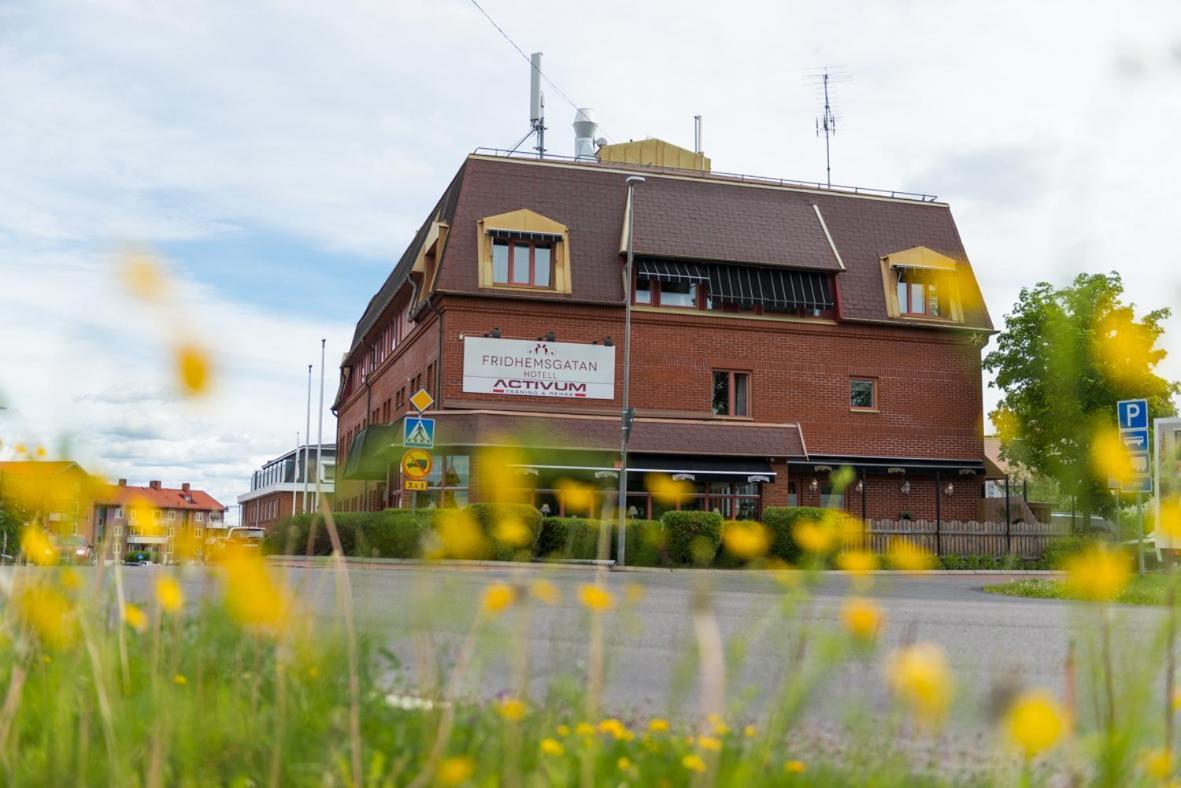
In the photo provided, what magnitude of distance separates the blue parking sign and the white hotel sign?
15533 millimetres

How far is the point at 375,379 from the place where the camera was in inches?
1916

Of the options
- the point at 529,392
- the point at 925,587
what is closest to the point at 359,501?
the point at 529,392

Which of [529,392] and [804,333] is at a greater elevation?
[804,333]

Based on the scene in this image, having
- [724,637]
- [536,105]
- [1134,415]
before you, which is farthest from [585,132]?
[724,637]

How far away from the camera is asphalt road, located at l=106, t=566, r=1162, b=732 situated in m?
3.65

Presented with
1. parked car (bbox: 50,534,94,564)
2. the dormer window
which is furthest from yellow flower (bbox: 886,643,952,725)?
the dormer window

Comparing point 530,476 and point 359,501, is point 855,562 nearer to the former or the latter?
point 530,476

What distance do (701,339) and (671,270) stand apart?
2139mm

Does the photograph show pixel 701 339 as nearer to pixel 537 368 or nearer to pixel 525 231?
pixel 537 368

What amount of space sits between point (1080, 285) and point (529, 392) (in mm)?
19590

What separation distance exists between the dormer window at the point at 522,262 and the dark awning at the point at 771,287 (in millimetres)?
4604

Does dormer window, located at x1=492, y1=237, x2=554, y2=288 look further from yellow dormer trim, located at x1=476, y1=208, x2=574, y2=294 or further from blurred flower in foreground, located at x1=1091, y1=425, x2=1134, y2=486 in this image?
blurred flower in foreground, located at x1=1091, y1=425, x2=1134, y2=486

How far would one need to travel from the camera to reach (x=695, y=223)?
34500 millimetres

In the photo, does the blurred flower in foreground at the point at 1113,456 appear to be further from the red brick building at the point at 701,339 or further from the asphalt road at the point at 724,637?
the red brick building at the point at 701,339
